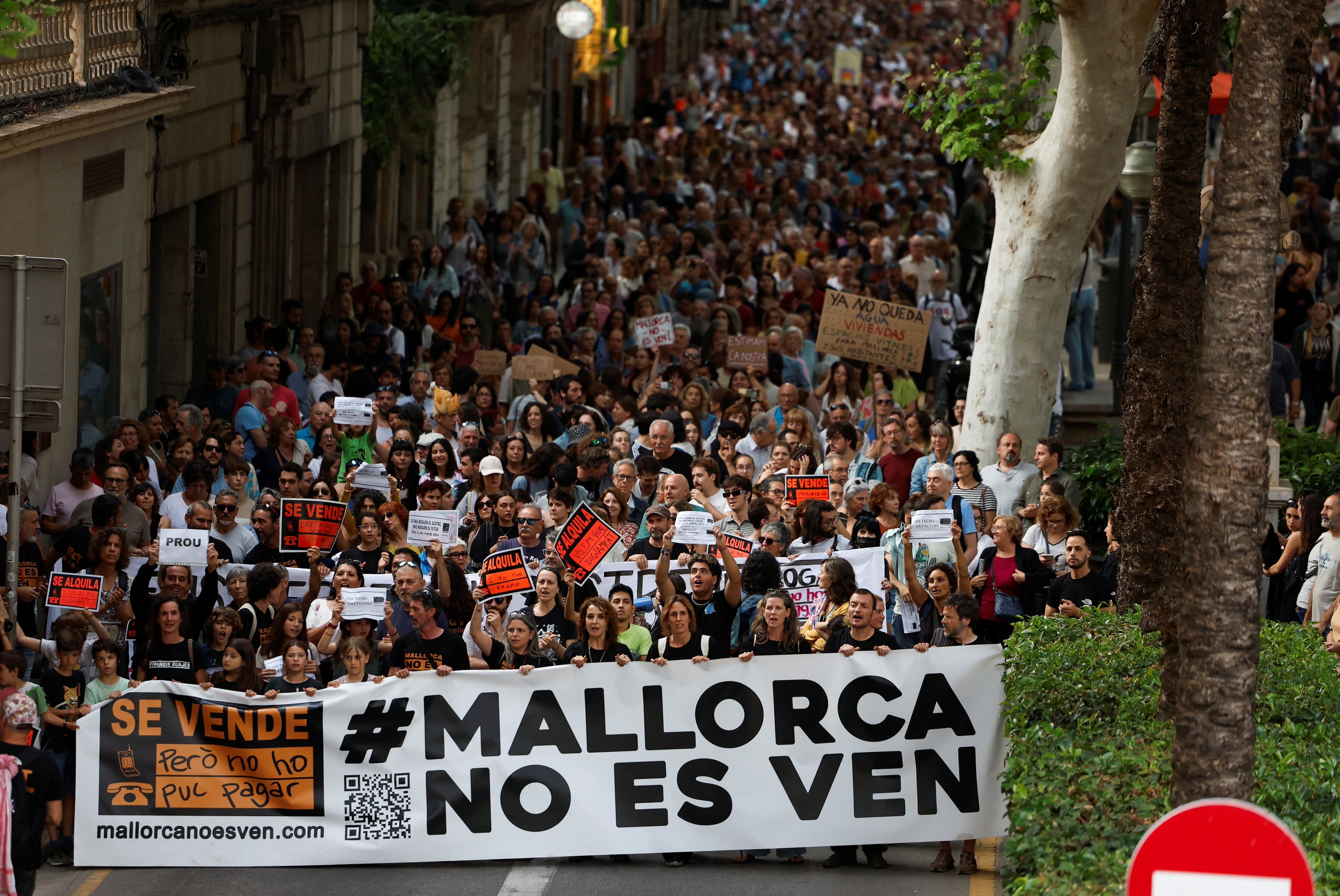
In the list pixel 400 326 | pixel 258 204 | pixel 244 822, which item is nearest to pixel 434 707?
pixel 244 822

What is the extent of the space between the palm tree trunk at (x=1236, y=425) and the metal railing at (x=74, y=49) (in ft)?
32.5

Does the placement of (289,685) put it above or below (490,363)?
below

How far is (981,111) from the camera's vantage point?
1523cm

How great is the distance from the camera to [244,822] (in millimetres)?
10133

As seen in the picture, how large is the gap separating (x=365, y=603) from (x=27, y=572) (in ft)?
7.44

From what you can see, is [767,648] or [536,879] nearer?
[536,879]

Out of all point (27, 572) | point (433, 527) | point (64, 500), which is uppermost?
point (64, 500)

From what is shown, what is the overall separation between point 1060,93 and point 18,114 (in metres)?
7.63

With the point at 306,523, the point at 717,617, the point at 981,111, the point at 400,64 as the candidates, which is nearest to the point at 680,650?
the point at 717,617

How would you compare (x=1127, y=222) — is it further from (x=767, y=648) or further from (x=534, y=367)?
(x=767, y=648)

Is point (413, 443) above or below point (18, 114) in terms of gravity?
below

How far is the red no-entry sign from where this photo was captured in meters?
4.99

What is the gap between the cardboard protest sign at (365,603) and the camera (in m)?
11.1

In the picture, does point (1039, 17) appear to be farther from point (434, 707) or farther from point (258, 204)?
point (258, 204)
